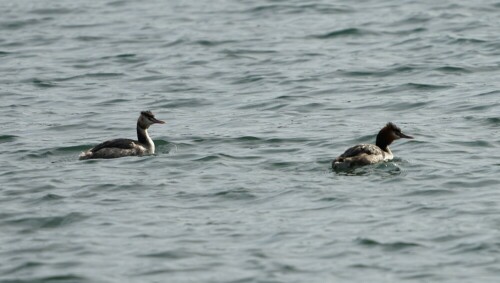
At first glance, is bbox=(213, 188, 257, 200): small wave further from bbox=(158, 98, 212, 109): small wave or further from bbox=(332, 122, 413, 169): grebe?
bbox=(158, 98, 212, 109): small wave

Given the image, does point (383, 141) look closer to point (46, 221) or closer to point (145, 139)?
point (145, 139)

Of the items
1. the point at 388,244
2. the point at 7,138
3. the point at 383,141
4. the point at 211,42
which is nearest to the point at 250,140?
the point at 383,141

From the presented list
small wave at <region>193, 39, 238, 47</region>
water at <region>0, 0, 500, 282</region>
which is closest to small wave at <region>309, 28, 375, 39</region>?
water at <region>0, 0, 500, 282</region>

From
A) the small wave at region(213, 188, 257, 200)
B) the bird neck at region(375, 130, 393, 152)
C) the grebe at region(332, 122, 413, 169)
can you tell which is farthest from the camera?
the bird neck at region(375, 130, 393, 152)

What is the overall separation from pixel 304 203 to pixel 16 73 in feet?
45.2

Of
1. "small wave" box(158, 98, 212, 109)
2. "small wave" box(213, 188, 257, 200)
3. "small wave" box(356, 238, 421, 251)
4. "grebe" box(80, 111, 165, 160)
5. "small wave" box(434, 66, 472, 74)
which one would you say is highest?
"grebe" box(80, 111, 165, 160)

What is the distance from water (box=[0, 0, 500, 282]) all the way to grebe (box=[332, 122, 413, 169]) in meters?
0.16

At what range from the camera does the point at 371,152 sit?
19484 millimetres

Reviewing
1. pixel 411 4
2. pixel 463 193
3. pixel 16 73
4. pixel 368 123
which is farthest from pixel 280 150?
pixel 411 4

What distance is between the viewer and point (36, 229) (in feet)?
55.2

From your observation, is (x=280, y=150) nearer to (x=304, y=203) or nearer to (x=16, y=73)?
(x=304, y=203)

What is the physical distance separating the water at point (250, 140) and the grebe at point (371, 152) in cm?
16

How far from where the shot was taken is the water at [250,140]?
1540cm

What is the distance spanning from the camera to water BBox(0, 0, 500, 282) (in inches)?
606
